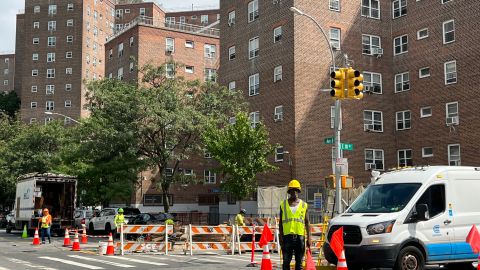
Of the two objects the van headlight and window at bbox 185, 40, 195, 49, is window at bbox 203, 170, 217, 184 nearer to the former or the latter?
window at bbox 185, 40, 195, 49

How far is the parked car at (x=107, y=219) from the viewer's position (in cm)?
3681

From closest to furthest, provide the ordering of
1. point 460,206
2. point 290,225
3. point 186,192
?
point 290,225
point 460,206
point 186,192

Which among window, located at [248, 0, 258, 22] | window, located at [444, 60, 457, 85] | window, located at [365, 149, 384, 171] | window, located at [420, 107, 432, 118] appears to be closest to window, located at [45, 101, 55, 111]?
window, located at [248, 0, 258, 22]

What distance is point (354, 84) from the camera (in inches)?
729

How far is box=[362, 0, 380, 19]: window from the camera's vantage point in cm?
4238

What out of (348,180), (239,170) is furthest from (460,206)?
(239,170)

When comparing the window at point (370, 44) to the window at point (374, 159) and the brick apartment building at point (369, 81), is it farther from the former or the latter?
the window at point (374, 159)

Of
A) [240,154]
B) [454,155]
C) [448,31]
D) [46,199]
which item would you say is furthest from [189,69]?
[454,155]

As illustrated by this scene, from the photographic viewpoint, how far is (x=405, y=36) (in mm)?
41531

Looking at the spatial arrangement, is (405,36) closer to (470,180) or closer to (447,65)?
(447,65)

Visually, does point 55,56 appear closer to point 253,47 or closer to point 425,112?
point 253,47

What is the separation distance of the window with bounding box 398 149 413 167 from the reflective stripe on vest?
3146 cm

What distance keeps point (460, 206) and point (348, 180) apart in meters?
6.41

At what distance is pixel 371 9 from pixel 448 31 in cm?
641
